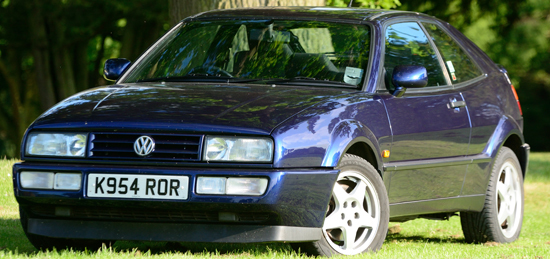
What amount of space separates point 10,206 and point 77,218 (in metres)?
3.00

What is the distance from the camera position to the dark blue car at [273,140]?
4359mm

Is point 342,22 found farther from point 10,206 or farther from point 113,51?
point 113,51

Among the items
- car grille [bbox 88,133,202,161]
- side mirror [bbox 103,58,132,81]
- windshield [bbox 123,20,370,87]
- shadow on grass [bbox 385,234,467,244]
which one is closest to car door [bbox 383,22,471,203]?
windshield [bbox 123,20,370,87]

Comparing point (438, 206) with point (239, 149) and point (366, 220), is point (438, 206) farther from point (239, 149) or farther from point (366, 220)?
point (239, 149)

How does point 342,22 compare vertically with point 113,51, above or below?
above

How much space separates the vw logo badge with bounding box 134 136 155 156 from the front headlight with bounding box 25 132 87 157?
0.31 meters

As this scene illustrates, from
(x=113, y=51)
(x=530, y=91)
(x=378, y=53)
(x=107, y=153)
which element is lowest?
(x=530, y=91)

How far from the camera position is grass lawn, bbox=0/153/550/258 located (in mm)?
4691

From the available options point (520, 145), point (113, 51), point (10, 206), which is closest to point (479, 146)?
point (520, 145)

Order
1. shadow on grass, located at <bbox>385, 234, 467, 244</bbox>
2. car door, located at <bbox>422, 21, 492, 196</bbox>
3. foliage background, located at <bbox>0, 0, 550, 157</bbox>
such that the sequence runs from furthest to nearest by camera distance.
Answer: foliage background, located at <bbox>0, 0, 550, 157</bbox>, shadow on grass, located at <bbox>385, 234, 467, 244</bbox>, car door, located at <bbox>422, 21, 492, 196</bbox>

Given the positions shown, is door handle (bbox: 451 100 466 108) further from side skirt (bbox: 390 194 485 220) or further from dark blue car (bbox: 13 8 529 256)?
side skirt (bbox: 390 194 485 220)

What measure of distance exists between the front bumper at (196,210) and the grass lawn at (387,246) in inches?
5.8

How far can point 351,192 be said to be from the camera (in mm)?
4863

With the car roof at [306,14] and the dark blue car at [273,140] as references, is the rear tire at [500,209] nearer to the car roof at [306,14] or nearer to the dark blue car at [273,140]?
the dark blue car at [273,140]
